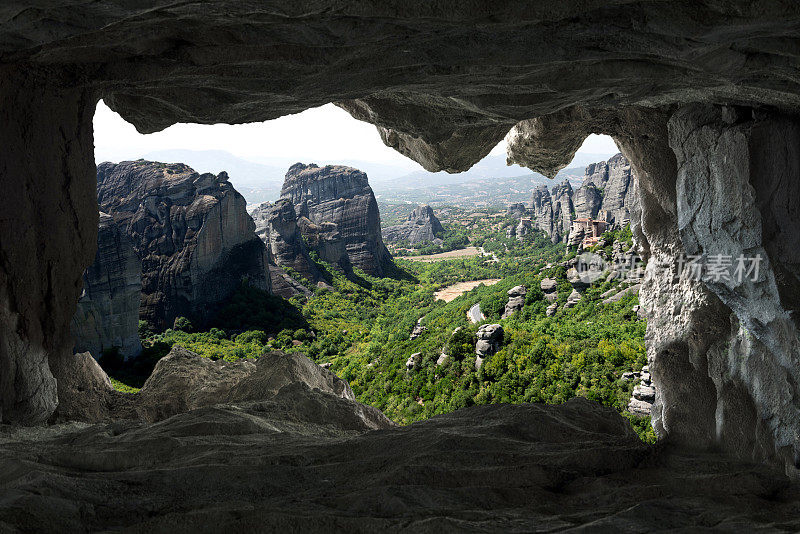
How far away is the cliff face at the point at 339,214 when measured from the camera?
61.2 m

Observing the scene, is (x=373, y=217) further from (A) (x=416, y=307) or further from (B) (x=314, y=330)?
(B) (x=314, y=330)

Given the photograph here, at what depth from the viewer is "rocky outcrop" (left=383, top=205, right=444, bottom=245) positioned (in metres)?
104

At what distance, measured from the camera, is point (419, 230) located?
4149 inches

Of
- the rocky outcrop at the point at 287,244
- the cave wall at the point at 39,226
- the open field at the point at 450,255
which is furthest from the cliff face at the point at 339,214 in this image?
the cave wall at the point at 39,226

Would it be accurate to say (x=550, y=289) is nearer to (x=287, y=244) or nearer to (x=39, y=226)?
(x=39, y=226)

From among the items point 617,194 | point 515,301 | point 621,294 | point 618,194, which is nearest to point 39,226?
point 621,294

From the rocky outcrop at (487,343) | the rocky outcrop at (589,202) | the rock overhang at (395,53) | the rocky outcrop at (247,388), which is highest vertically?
the rocky outcrop at (589,202)

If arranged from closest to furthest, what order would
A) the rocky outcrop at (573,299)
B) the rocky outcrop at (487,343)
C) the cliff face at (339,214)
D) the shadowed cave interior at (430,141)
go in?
the shadowed cave interior at (430,141) < the rocky outcrop at (487,343) < the rocky outcrop at (573,299) < the cliff face at (339,214)

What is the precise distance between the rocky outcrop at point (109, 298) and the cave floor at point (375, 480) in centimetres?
2404

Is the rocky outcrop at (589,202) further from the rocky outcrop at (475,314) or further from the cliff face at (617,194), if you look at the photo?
the rocky outcrop at (475,314)

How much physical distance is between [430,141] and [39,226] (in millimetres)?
5217

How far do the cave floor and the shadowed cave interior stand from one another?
21 mm

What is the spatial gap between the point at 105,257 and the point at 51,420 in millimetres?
23075

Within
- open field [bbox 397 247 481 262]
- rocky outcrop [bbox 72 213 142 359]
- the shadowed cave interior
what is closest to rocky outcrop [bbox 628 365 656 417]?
the shadowed cave interior
